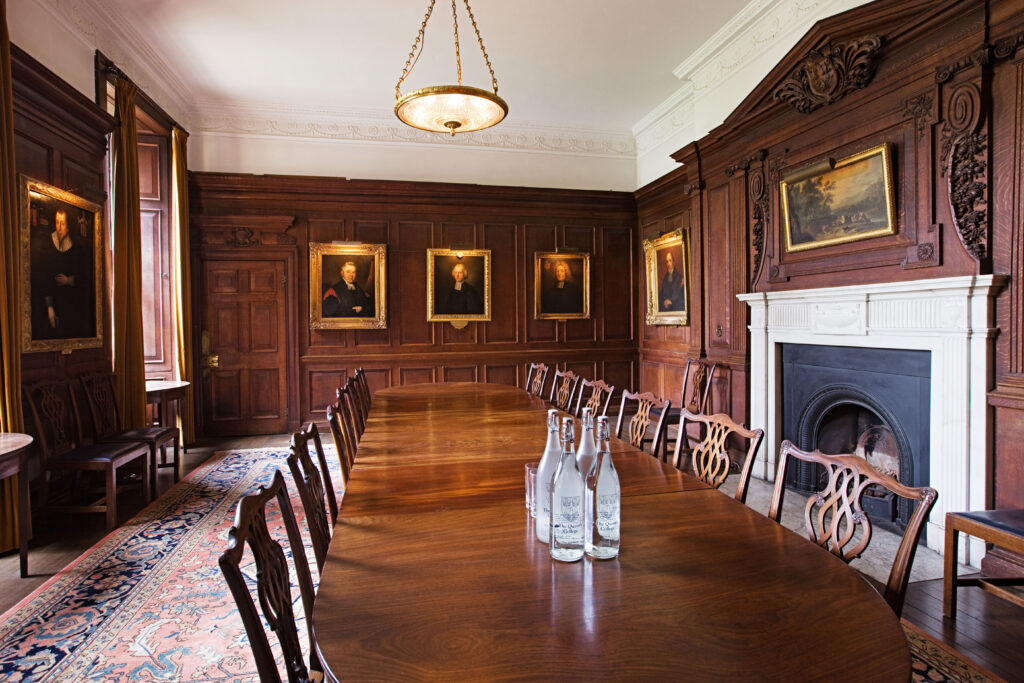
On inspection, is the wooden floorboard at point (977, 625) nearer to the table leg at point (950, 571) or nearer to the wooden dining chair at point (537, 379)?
the table leg at point (950, 571)

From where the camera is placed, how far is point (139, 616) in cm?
249

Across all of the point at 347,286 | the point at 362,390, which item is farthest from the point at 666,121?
the point at 362,390

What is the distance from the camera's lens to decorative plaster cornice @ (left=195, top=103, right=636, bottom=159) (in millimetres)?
6504

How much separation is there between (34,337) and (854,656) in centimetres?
466

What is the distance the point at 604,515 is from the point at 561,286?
613 cm

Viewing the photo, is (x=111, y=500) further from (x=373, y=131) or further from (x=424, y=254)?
(x=373, y=131)

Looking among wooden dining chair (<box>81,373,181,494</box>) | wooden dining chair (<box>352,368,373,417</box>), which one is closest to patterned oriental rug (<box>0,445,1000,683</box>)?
wooden dining chair (<box>81,373,181,494</box>)

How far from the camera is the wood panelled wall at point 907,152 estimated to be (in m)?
2.83

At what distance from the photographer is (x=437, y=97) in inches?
137

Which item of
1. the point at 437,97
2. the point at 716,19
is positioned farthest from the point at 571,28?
the point at 437,97

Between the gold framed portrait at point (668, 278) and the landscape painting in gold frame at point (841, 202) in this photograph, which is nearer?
the landscape painting in gold frame at point (841, 202)

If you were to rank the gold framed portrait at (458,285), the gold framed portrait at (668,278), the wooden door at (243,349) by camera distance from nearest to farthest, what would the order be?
the gold framed portrait at (668,278) → the wooden door at (243,349) → the gold framed portrait at (458,285)

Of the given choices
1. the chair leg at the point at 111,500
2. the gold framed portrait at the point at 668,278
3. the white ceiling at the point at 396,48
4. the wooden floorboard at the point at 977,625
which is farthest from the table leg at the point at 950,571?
the chair leg at the point at 111,500

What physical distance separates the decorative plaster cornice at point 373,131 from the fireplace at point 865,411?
13.8 ft
